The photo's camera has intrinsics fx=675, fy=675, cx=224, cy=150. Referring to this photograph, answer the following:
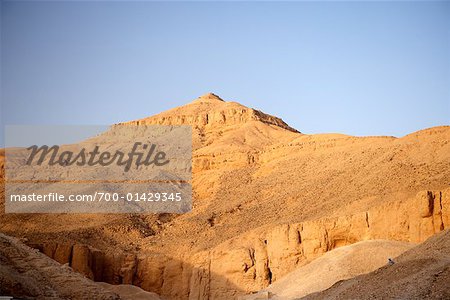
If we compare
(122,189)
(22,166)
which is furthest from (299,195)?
(22,166)

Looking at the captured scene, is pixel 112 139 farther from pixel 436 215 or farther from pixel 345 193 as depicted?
pixel 436 215

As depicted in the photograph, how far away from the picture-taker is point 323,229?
1337 inches

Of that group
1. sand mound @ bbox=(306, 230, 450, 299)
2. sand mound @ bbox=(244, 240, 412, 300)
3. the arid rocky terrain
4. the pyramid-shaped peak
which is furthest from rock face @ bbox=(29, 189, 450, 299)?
the pyramid-shaped peak

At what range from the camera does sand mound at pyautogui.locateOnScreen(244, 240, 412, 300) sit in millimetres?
28359

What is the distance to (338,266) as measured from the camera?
2897 centimetres

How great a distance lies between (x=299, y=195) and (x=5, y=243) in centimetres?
2322

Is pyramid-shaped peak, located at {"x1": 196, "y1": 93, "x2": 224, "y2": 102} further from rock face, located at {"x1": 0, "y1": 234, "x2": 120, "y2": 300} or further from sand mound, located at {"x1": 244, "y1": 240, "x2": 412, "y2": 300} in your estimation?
rock face, located at {"x1": 0, "y1": 234, "x2": 120, "y2": 300}

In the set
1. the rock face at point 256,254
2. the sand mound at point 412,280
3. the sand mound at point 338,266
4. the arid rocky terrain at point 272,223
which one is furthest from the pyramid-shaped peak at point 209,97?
the sand mound at point 412,280

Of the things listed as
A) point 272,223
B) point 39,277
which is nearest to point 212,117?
point 272,223

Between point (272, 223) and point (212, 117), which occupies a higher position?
point (212, 117)

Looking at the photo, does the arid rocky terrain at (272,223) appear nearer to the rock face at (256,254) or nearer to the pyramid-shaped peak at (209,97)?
the rock face at (256,254)

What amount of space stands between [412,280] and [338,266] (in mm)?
10018

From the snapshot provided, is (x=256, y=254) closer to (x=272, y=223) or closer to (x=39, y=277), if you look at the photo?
(x=272, y=223)

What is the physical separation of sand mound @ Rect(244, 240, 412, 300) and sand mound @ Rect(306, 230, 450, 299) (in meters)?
3.37
